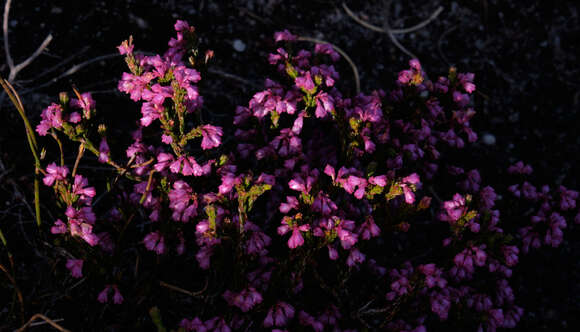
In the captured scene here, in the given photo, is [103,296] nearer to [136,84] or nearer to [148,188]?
[148,188]

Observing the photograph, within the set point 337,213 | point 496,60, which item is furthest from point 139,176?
point 496,60

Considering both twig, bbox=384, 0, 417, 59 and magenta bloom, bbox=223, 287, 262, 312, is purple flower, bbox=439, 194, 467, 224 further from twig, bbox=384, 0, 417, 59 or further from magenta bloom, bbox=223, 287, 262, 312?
twig, bbox=384, 0, 417, 59

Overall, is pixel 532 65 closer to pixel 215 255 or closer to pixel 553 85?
pixel 553 85

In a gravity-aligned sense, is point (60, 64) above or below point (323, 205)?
below

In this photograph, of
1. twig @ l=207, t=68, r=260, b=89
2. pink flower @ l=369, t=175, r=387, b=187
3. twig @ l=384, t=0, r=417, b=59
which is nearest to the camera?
pink flower @ l=369, t=175, r=387, b=187

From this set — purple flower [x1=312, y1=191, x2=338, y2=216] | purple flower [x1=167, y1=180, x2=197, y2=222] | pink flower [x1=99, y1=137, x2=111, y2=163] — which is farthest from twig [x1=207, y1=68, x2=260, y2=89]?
purple flower [x1=312, y1=191, x2=338, y2=216]

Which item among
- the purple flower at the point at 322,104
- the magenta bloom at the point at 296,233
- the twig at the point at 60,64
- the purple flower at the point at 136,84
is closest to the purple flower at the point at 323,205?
the magenta bloom at the point at 296,233

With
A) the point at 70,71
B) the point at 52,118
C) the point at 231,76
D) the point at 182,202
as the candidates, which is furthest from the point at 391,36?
the point at 52,118

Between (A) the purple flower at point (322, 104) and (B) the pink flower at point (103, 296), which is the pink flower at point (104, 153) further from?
(A) the purple flower at point (322, 104)
